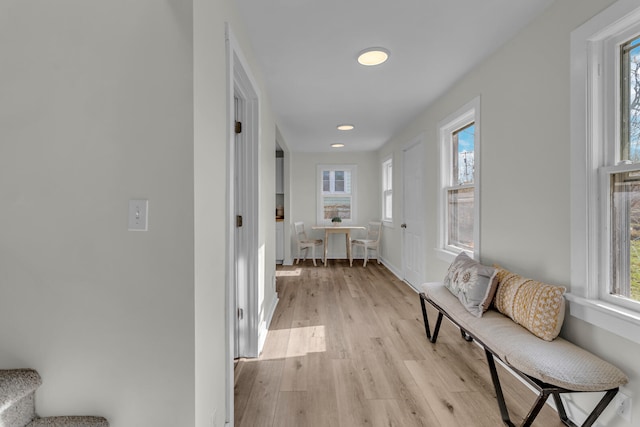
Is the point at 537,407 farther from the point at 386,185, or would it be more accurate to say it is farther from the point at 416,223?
the point at 386,185

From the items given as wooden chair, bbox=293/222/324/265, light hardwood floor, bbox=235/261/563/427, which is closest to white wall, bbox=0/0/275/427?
light hardwood floor, bbox=235/261/563/427

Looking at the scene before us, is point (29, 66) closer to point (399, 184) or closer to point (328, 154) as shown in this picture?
point (399, 184)

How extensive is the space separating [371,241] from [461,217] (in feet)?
9.91

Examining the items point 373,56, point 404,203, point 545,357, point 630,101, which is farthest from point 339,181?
point 545,357

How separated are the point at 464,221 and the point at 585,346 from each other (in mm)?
1518

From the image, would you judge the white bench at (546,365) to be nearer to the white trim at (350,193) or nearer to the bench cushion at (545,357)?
the bench cushion at (545,357)

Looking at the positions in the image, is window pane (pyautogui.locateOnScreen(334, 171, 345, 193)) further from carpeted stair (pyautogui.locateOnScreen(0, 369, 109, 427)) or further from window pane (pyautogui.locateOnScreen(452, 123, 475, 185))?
carpeted stair (pyautogui.locateOnScreen(0, 369, 109, 427))

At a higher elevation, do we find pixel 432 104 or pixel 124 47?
pixel 432 104

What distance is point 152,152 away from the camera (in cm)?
110

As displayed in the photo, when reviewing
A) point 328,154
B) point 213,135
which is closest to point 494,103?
point 213,135

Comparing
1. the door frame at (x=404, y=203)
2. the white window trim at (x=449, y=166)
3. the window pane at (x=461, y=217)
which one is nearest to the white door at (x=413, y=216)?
the door frame at (x=404, y=203)

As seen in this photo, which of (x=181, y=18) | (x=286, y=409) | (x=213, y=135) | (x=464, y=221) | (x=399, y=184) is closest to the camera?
(x=181, y=18)

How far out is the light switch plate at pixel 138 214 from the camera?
43.3 inches

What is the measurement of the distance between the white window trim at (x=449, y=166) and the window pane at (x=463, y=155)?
0.23ft
